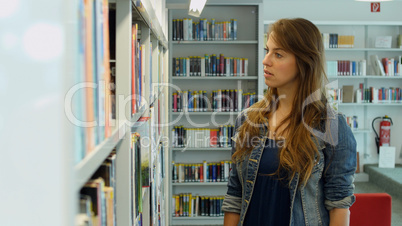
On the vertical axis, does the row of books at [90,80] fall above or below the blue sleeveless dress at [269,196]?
above


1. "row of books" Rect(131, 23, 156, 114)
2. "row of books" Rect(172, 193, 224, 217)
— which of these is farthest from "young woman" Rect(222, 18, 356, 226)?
"row of books" Rect(172, 193, 224, 217)

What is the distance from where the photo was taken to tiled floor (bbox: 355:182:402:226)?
15.9 ft

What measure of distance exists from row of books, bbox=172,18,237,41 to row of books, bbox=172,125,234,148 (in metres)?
0.99

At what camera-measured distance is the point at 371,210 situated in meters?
2.49

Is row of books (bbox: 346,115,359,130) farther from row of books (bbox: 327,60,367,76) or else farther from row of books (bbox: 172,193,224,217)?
row of books (bbox: 172,193,224,217)

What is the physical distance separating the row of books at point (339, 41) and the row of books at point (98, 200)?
20.6 ft

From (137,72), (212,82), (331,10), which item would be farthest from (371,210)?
(331,10)

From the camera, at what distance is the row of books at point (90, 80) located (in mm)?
608

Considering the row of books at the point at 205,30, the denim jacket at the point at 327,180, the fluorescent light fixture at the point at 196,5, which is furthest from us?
the row of books at the point at 205,30

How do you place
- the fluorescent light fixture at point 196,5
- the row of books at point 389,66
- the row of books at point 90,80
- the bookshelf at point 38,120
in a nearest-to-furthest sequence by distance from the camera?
the bookshelf at point 38,120, the row of books at point 90,80, the fluorescent light fixture at point 196,5, the row of books at point 389,66

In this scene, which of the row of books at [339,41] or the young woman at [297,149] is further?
the row of books at [339,41]

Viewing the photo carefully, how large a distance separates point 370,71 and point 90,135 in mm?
6889

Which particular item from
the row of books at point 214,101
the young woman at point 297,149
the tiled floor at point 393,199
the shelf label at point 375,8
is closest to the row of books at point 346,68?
the shelf label at point 375,8

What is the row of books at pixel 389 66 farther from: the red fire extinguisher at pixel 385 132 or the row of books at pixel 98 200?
the row of books at pixel 98 200
